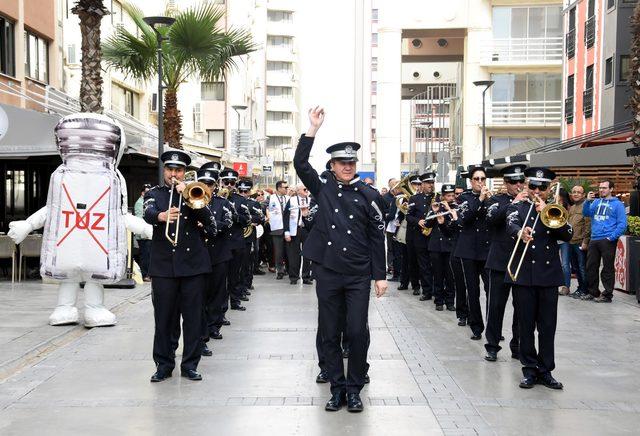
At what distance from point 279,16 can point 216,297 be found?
340 feet

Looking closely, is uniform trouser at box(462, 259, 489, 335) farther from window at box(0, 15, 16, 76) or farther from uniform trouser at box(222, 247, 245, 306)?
window at box(0, 15, 16, 76)

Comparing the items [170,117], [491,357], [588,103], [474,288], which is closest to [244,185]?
[474,288]

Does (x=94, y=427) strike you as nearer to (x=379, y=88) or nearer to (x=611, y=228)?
(x=611, y=228)

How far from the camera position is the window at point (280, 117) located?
110 meters

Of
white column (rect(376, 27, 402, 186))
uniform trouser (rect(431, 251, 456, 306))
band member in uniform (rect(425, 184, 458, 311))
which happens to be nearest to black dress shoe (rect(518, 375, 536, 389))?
band member in uniform (rect(425, 184, 458, 311))

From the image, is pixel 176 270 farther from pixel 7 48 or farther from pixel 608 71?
pixel 608 71

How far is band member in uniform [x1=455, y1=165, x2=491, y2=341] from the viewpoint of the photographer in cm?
1054

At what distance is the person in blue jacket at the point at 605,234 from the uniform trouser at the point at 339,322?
8.45 m

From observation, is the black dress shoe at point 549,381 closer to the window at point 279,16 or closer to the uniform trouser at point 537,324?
the uniform trouser at point 537,324

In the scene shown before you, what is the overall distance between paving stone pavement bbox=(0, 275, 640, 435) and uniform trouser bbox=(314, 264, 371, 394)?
0.29 m

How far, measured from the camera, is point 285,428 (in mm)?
6535

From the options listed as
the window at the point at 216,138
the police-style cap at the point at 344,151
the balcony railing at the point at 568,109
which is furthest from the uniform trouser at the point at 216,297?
the window at the point at 216,138

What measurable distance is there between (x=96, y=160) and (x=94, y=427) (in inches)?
216

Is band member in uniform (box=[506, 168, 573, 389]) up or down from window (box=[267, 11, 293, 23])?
down
